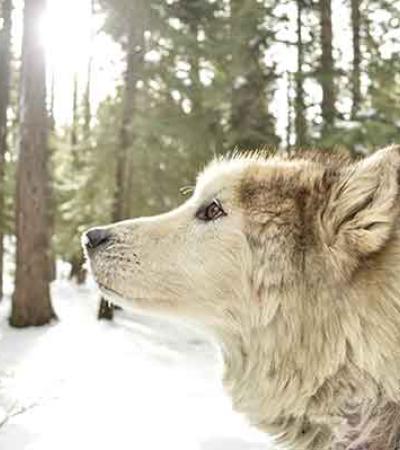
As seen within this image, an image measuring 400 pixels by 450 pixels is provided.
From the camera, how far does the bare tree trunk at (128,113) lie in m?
13.7

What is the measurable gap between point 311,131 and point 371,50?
13.0 ft

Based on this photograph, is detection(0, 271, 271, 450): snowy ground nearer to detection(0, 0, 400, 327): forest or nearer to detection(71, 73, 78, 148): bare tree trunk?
detection(0, 0, 400, 327): forest

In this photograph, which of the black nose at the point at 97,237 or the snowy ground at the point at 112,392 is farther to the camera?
the snowy ground at the point at 112,392

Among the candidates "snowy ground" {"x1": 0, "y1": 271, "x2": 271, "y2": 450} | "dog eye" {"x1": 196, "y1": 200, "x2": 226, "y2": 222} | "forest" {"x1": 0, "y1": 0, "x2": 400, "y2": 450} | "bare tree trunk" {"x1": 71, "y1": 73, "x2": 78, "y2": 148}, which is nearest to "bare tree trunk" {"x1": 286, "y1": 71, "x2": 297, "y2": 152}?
"forest" {"x1": 0, "y1": 0, "x2": 400, "y2": 450}

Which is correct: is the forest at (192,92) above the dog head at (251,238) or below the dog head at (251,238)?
above

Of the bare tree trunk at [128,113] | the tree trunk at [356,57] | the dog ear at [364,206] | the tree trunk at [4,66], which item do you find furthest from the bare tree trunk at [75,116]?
the dog ear at [364,206]

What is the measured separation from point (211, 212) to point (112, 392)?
5.71 metres

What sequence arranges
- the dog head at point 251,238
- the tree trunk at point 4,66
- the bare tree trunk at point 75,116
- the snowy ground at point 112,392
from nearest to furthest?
the dog head at point 251,238, the snowy ground at point 112,392, the tree trunk at point 4,66, the bare tree trunk at point 75,116

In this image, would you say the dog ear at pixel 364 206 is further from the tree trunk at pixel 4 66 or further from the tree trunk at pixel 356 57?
the tree trunk at pixel 4 66

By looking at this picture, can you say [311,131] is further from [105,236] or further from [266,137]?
[105,236]

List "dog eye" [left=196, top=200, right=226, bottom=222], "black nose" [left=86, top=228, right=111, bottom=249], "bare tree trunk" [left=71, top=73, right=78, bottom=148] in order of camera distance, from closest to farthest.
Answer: "dog eye" [left=196, top=200, right=226, bottom=222] → "black nose" [left=86, top=228, right=111, bottom=249] → "bare tree trunk" [left=71, top=73, right=78, bottom=148]

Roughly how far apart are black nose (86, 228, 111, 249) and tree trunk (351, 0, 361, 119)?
280 inches

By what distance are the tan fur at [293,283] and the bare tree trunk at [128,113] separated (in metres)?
11.0

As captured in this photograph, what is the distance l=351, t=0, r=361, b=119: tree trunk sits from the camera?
37.2 feet
